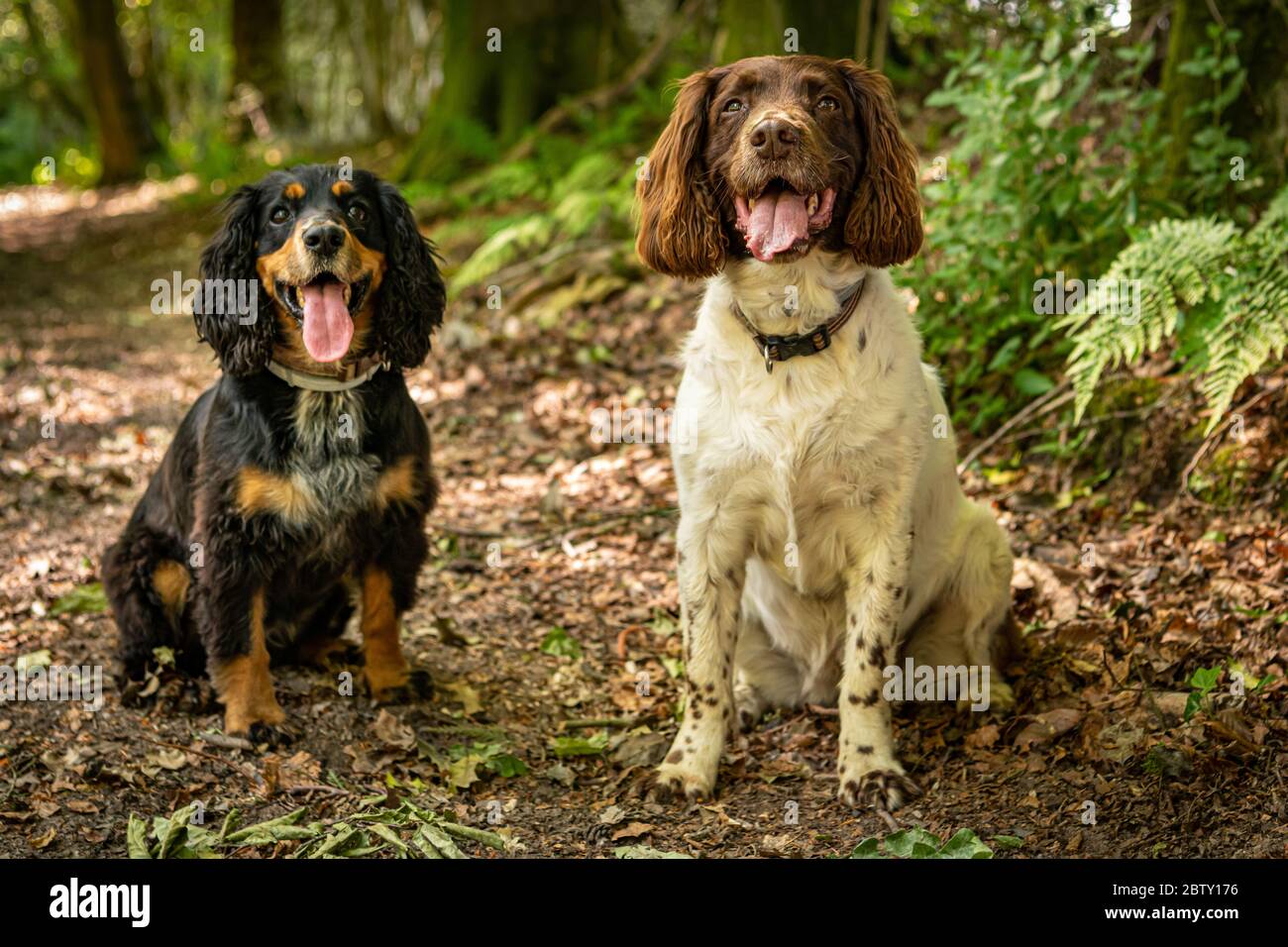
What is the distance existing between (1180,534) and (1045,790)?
159 cm

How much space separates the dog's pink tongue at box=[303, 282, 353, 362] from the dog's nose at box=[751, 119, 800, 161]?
1390 mm

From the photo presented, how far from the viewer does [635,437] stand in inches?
259

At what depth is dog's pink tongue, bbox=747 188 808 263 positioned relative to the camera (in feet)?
11.5

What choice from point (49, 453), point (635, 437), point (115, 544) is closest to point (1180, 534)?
point (635, 437)

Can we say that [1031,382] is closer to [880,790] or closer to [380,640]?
[880,790]

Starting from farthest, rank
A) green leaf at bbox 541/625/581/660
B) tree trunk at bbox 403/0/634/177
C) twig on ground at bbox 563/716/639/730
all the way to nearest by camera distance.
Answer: tree trunk at bbox 403/0/634/177 → green leaf at bbox 541/625/581/660 → twig on ground at bbox 563/716/639/730

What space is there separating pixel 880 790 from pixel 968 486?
2224 mm

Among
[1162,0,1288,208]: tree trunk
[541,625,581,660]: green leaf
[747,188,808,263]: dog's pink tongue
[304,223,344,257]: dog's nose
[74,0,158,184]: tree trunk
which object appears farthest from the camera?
[74,0,158,184]: tree trunk

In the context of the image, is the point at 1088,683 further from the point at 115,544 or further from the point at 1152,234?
the point at 115,544

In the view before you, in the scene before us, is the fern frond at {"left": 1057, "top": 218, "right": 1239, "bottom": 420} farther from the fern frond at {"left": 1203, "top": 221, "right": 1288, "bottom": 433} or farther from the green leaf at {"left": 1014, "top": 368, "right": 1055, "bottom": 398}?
the green leaf at {"left": 1014, "top": 368, "right": 1055, "bottom": 398}

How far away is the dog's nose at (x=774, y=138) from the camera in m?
3.40

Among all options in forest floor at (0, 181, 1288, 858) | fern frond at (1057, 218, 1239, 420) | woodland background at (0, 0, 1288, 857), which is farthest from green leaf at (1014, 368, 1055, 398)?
fern frond at (1057, 218, 1239, 420)

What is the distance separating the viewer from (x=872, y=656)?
379 centimetres

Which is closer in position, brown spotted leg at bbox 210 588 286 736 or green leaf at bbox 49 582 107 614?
brown spotted leg at bbox 210 588 286 736
